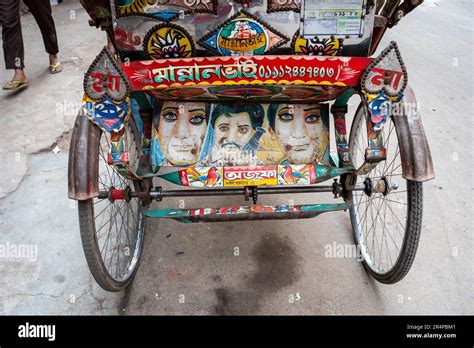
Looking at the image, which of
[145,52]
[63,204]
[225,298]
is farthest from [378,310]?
[63,204]

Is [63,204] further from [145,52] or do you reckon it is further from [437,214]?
[437,214]

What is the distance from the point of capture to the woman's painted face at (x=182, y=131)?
8.37 ft

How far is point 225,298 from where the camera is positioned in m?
2.41

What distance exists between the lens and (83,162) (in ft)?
6.24

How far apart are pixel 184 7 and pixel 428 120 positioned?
3.10 meters

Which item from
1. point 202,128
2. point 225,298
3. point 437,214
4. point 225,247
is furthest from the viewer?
point 437,214

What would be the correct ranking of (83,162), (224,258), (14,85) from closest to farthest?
(83,162) < (224,258) < (14,85)

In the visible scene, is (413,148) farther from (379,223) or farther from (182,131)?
(182,131)

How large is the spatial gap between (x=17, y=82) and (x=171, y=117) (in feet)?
9.07

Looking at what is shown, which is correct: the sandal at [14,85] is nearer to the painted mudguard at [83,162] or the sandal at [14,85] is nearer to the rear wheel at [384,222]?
the painted mudguard at [83,162]

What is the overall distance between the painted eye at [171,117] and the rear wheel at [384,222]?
1126 millimetres

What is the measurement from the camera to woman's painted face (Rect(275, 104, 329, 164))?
2.56 m
